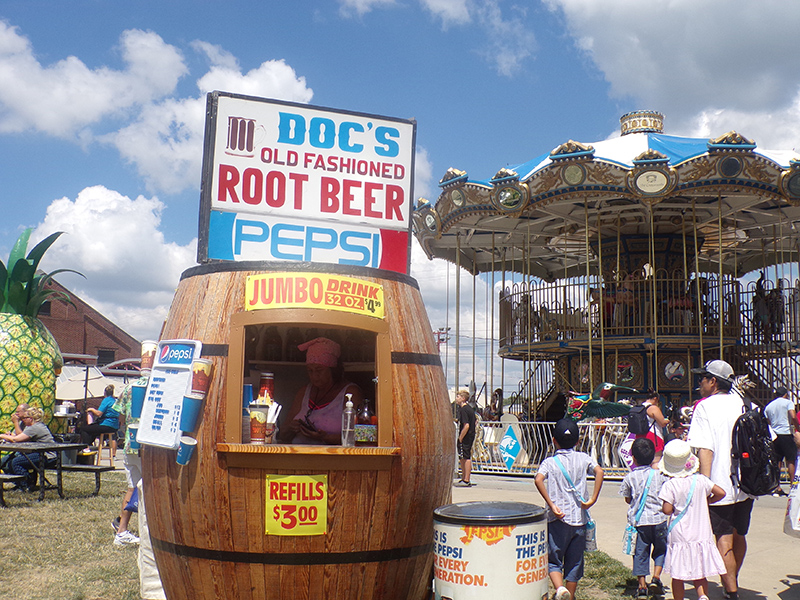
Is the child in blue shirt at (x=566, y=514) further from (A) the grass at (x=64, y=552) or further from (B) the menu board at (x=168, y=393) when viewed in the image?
(A) the grass at (x=64, y=552)

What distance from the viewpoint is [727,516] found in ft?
17.6

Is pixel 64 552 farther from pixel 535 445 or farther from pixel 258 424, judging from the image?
pixel 535 445

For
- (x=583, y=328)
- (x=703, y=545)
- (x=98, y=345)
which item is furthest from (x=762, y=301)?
(x=98, y=345)

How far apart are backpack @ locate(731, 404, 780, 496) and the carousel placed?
29.5ft

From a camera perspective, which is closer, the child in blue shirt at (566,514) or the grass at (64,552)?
the child in blue shirt at (566,514)

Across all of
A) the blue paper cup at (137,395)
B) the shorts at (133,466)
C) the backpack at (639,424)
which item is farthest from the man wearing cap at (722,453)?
the shorts at (133,466)

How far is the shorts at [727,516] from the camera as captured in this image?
5348 mm

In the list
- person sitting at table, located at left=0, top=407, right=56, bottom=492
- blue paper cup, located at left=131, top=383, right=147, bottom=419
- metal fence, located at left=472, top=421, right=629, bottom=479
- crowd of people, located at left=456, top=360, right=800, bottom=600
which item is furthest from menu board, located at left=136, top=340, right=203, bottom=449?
metal fence, located at left=472, top=421, right=629, bottom=479

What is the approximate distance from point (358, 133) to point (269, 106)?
0.57m

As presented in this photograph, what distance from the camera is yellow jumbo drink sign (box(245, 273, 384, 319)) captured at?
3.88 metres

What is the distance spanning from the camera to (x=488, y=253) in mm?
22531

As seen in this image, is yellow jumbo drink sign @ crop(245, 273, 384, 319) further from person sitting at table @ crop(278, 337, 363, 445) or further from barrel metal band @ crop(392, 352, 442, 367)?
person sitting at table @ crop(278, 337, 363, 445)

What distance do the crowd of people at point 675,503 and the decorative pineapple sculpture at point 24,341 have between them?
31.9 ft

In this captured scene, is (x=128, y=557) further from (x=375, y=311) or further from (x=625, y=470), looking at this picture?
(x=625, y=470)
